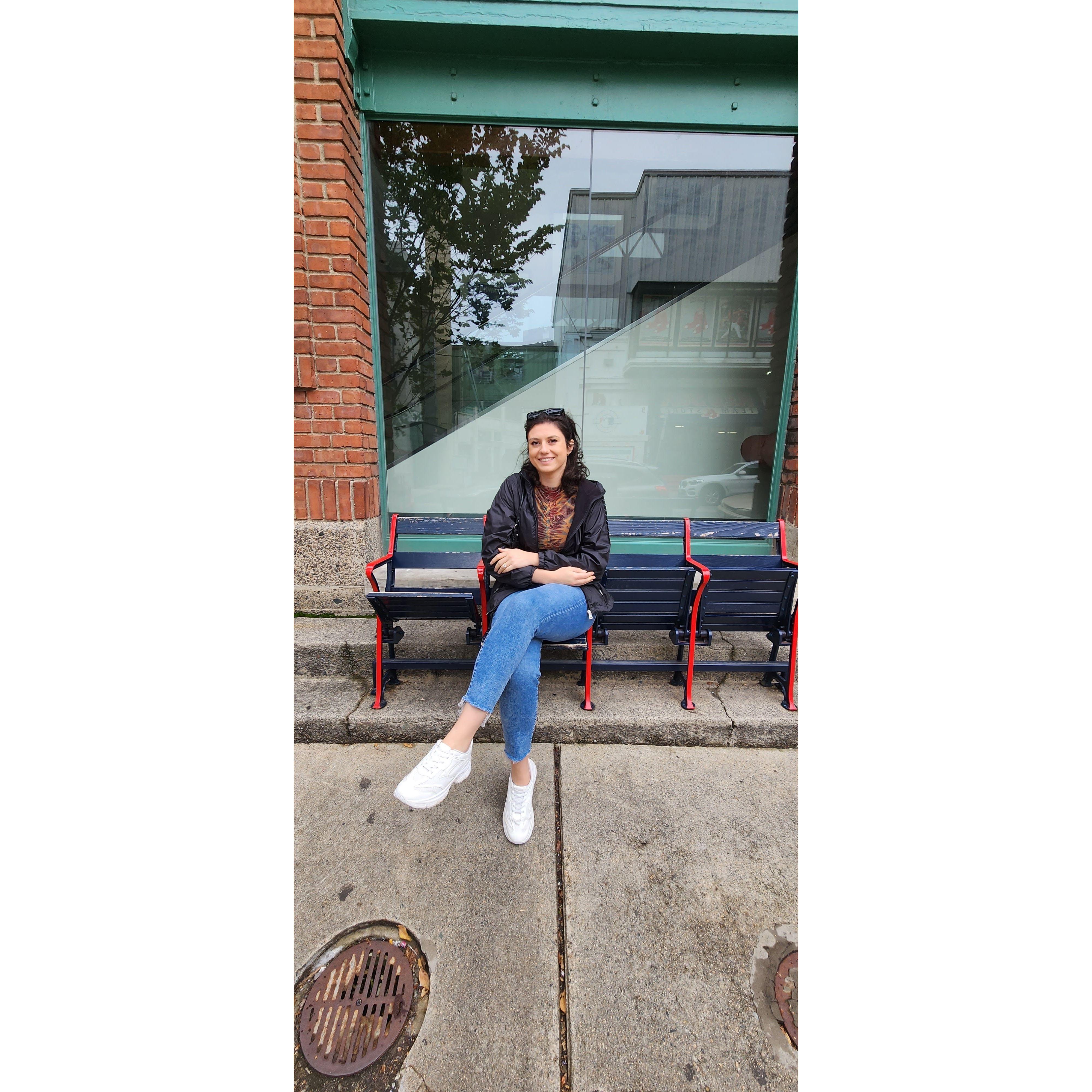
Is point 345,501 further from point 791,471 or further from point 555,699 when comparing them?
point 791,471

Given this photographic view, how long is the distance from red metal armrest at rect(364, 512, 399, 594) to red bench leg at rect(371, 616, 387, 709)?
→ 0.10m

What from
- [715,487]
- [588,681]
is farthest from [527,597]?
[715,487]

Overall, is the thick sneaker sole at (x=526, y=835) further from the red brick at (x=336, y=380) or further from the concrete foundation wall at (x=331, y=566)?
the red brick at (x=336, y=380)

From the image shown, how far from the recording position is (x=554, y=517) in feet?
7.89

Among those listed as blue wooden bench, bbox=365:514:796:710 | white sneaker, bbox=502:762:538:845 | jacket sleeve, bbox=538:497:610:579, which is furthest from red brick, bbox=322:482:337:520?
white sneaker, bbox=502:762:538:845

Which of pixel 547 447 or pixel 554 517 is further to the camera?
pixel 554 517

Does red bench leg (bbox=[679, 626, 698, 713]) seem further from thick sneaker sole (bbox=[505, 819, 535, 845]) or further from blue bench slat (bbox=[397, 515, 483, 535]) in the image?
blue bench slat (bbox=[397, 515, 483, 535])

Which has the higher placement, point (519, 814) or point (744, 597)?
point (744, 597)

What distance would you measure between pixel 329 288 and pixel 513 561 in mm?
2438

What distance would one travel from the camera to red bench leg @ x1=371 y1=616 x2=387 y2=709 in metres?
2.56

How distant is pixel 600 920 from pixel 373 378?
3.61 meters

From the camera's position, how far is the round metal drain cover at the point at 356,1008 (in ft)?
4.30

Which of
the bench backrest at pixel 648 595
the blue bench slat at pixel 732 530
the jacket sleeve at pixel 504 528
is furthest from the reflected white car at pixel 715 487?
the jacket sleeve at pixel 504 528
